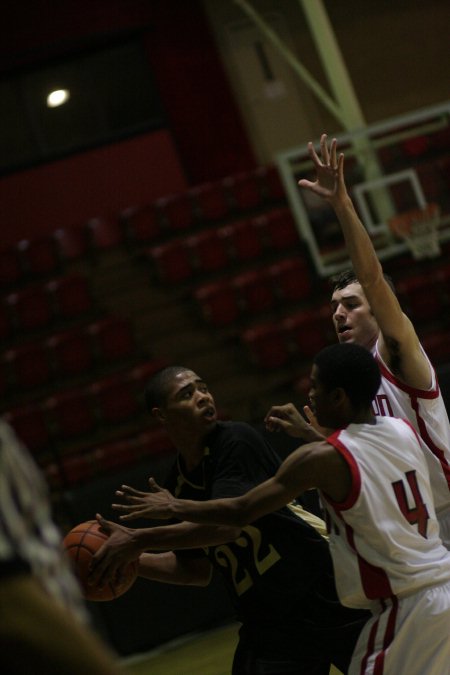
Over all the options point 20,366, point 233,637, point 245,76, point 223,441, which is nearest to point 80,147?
point 245,76

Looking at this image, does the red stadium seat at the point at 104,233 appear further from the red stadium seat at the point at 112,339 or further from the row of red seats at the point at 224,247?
the red stadium seat at the point at 112,339

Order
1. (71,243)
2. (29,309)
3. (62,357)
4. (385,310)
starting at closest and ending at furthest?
1. (385,310)
2. (62,357)
3. (29,309)
4. (71,243)

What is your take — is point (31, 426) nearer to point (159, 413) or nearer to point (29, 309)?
point (29, 309)

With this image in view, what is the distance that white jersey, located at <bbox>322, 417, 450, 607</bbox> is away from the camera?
3.02 m

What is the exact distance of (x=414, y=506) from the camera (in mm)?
3074

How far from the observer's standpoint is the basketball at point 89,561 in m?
3.54

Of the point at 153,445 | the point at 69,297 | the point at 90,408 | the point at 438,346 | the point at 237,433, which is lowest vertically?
the point at 438,346

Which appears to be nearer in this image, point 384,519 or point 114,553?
point 384,519

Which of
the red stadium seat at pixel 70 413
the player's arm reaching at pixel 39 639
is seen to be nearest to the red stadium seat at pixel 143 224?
the red stadium seat at pixel 70 413

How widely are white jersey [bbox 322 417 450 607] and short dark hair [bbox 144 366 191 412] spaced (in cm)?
95

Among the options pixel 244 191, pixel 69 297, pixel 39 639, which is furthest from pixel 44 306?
pixel 39 639

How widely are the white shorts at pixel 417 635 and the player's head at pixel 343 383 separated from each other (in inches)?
21.9

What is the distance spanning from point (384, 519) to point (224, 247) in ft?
30.2

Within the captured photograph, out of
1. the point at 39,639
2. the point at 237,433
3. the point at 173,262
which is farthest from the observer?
the point at 173,262
